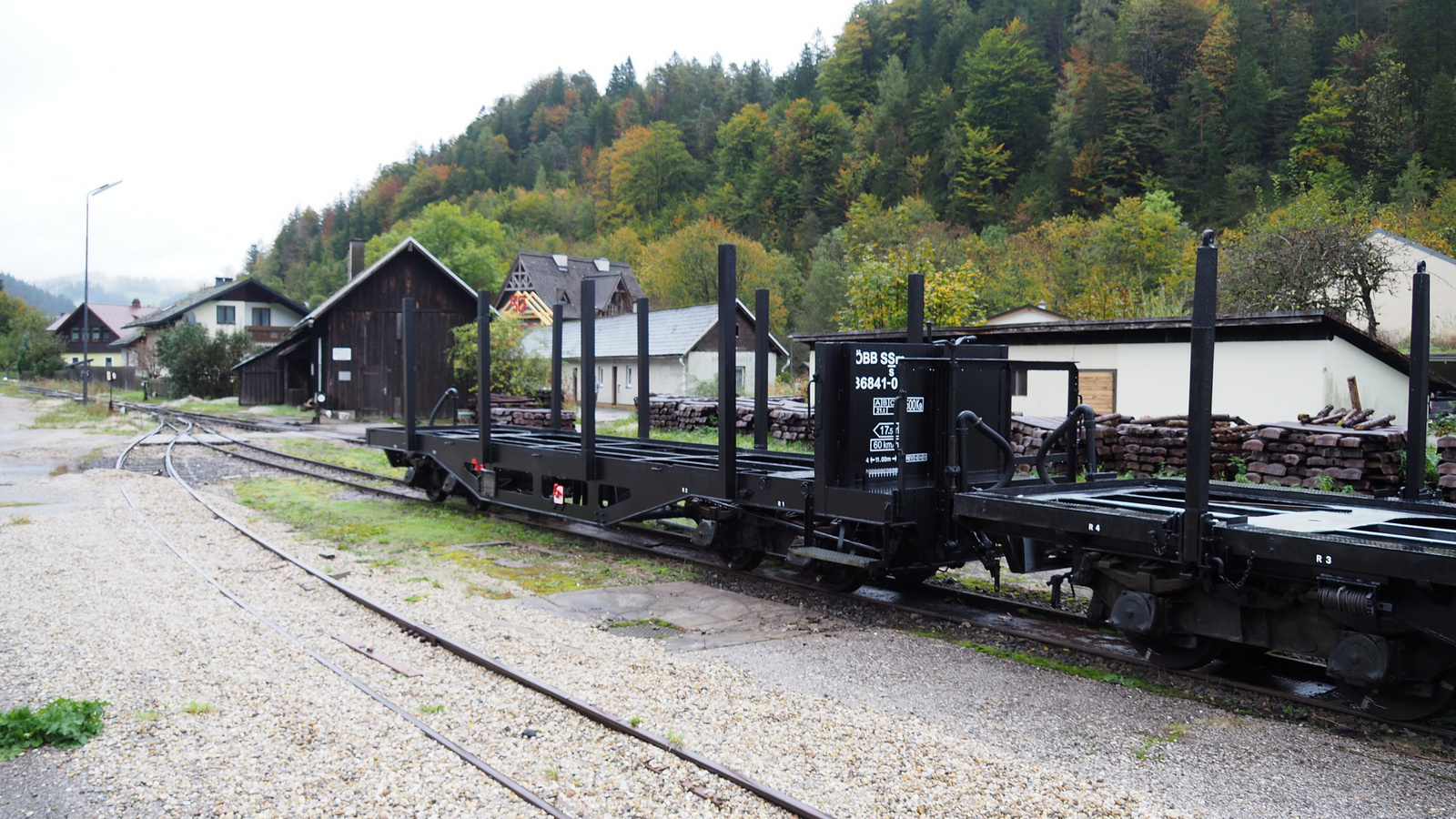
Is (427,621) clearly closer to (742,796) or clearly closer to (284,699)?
(284,699)

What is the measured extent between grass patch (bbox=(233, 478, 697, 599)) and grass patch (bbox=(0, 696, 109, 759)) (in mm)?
3638

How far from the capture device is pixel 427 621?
24.3 feet

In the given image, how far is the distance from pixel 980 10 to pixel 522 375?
8368 centimetres

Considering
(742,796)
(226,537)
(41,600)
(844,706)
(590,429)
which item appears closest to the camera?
(742,796)

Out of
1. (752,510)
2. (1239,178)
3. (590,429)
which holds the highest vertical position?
(1239,178)

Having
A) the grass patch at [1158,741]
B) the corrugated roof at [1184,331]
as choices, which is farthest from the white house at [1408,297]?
the grass patch at [1158,741]

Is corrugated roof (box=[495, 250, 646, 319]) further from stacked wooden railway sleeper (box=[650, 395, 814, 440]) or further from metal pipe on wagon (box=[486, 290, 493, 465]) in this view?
metal pipe on wagon (box=[486, 290, 493, 465])

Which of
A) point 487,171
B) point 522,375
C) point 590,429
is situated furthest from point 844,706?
point 487,171

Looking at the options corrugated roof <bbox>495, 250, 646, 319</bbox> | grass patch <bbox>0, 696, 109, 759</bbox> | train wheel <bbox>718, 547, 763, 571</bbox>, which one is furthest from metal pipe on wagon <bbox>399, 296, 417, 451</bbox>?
corrugated roof <bbox>495, 250, 646, 319</bbox>

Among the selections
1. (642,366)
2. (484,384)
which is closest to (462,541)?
(484,384)

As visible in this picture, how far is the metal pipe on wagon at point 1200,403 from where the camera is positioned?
5.11 meters

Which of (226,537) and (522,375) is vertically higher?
(522,375)

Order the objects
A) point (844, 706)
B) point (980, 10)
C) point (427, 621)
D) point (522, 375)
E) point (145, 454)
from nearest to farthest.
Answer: point (844, 706)
point (427, 621)
point (145, 454)
point (522, 375)
point (980, 10)

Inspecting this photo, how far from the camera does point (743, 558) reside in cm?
907
